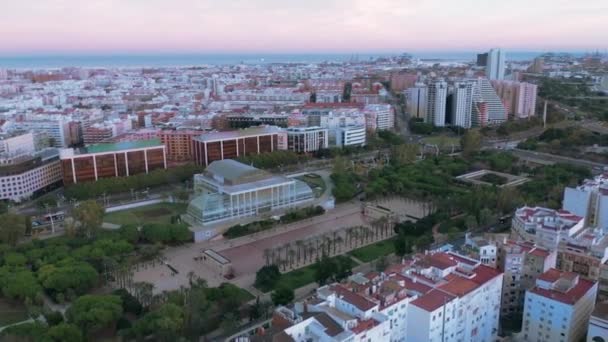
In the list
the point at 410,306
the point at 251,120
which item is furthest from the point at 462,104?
the point at 410,306

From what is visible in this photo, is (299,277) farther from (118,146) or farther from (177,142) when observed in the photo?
(177,142)

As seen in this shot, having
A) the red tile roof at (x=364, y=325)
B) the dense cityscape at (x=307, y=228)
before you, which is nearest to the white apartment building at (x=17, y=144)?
the dense cityscape at (x=307, y=228)

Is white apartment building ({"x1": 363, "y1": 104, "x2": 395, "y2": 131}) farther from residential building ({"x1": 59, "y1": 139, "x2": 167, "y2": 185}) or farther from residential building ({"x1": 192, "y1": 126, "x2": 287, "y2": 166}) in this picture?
residential building ({"x1": 59, "y1": 139, "x2": 167, "y2": 185})

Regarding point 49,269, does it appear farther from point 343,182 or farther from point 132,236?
point 343,182

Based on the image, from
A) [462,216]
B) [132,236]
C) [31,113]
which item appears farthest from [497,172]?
[31,113]

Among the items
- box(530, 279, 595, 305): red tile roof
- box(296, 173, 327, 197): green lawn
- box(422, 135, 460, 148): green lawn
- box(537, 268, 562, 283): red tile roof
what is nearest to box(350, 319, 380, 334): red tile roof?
box(530, 279, 595, 305): red tile roof

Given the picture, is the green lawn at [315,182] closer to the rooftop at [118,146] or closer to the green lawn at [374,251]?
the green lawn at [374,251]
